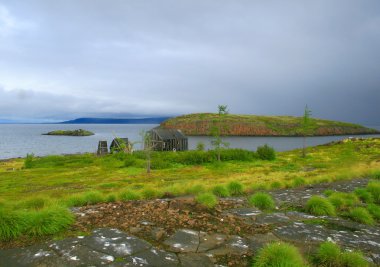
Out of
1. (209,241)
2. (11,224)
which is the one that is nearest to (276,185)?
(209,241)

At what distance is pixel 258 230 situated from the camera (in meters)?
6.45

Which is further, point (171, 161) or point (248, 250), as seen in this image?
point (171, 161)

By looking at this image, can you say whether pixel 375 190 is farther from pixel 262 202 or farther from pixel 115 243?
pixel 115 243

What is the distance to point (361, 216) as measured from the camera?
7.70m

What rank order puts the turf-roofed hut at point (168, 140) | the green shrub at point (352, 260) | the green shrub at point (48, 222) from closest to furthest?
the green shrub at point (352, 260), the green shrub at point (48, 222), the turf-roofed hut at point (168, 140)

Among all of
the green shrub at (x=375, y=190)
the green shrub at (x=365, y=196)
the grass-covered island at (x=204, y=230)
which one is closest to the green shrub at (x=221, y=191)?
the grass-covered island at (x=204, y=230)

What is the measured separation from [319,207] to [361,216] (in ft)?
3.27

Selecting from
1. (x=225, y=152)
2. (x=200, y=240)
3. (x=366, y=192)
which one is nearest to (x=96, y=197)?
(x=200, y=240)

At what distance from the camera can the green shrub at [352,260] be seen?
16.2 feet

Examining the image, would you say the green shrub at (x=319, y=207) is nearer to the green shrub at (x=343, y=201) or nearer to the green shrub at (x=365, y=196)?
the green shrub at (x=343, y=201)

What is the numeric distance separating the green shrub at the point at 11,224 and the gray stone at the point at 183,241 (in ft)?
9.27

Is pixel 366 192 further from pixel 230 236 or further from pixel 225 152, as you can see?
pixel 225 152

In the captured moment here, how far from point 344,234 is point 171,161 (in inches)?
1281

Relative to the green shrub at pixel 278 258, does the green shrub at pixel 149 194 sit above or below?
below
